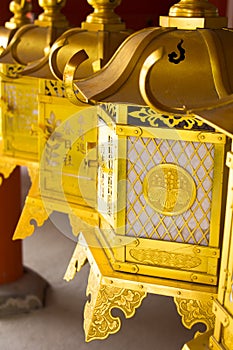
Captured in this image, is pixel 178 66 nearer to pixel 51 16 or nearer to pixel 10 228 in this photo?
pixel 51 16

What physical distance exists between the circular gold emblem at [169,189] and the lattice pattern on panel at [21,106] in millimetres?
794

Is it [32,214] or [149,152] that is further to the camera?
[32,214]

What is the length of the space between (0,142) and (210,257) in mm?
1048

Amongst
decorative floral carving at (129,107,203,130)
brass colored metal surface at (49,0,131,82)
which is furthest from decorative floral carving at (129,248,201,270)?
brass colored metal surface at (49,0,131,82)

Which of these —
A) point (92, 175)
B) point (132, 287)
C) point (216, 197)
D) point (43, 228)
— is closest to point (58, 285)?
point (43, 228)

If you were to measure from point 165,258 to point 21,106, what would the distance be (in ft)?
2.93

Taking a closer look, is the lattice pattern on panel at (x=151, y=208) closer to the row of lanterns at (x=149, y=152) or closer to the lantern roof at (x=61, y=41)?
the row of lanterns at (x=149, y=152)

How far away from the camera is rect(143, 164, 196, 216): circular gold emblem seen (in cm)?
130

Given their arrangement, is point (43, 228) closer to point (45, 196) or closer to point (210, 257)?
point (45, 196)

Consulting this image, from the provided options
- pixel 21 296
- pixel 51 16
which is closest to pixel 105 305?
pixel 51 16

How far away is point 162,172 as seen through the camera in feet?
4.31

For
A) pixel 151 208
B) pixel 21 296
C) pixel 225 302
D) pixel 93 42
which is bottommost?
pixel 21 296

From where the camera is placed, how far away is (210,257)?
1.33 metres

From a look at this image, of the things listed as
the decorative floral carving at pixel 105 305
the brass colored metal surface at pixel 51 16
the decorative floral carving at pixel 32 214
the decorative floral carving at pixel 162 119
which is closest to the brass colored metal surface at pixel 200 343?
the decorative floral carving at pixel 105 305
